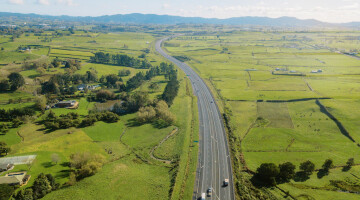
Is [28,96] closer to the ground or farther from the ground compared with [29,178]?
farther from the ground

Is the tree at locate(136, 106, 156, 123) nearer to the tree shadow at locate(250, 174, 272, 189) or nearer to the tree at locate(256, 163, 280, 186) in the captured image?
the tree shadow at locate(250, 174, 272, 189)

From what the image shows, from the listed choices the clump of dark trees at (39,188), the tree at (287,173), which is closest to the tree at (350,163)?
the tree at (287,173)

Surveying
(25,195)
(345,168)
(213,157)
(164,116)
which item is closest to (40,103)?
(164,116)

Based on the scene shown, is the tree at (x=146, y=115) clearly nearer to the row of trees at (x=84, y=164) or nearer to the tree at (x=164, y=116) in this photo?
the tree at (x=164, y=116)

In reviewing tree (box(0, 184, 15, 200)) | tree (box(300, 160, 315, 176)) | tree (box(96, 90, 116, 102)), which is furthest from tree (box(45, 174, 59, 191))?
tree (box(300, 160, 315, 176))

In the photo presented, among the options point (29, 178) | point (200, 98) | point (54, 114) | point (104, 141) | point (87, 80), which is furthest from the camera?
point (87, 80)

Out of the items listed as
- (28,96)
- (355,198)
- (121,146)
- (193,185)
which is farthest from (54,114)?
(355,198)

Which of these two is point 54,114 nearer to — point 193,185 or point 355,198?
point 193,185
